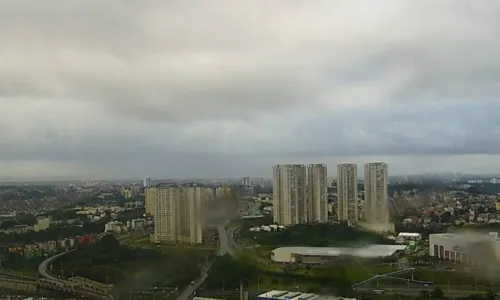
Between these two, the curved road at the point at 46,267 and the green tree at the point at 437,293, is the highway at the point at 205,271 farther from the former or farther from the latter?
the green tree at the point at 437,293

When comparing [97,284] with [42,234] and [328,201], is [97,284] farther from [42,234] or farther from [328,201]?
[328,201]

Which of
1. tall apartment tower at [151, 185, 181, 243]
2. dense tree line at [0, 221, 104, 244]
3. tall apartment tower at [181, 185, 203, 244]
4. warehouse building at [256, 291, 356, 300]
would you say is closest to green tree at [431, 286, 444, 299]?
warehouse building at [256, 291, 356, 300]

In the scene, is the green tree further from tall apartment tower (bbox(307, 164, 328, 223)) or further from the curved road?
tall apartment tower (bbox(307, 164, 328, 223))

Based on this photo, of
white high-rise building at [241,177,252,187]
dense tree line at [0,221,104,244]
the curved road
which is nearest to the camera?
the curved road

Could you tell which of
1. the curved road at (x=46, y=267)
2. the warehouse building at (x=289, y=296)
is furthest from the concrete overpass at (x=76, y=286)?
the warehouse building at (x=289, y=296)

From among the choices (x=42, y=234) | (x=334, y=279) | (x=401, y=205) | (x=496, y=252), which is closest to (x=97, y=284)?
(x=42, y=234)

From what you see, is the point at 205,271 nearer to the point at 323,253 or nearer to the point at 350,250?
the point at 323,253
